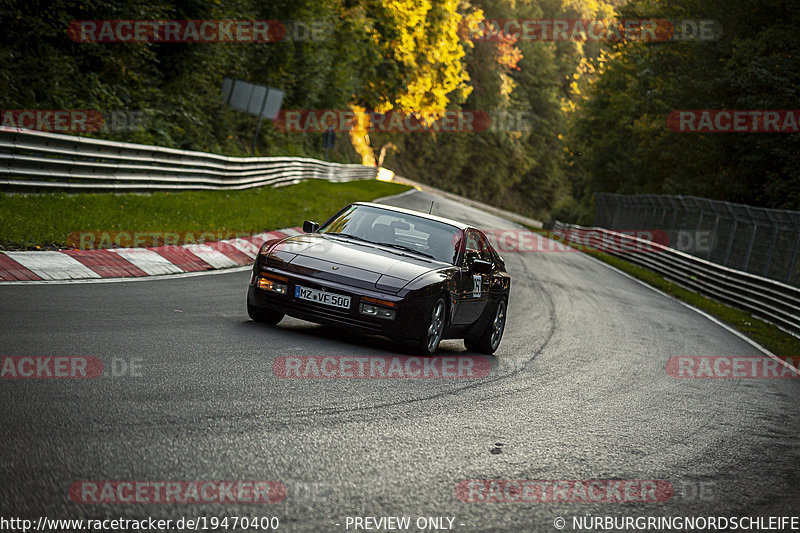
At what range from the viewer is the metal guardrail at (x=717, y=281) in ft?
64.4

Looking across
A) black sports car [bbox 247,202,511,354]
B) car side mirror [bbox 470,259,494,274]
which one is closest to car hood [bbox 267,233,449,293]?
black sports car [bbox 247,202,511,354]

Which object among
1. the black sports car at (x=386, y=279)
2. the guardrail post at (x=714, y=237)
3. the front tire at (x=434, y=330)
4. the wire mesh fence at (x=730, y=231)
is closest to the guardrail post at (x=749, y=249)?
the wire mesh fence at (x=730, y=231)

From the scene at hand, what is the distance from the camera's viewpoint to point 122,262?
11367 millimetres

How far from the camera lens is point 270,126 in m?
42.8

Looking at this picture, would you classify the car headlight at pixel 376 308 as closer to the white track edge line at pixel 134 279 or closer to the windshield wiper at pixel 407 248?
the windshield wiper at pixel 407 248

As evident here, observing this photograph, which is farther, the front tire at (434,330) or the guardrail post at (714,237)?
the guardrail post at (714,237)

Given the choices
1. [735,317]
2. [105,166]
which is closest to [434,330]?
[105,166]

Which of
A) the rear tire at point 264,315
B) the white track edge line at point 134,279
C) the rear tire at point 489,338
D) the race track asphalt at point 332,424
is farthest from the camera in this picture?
the rear tire at point 489,338

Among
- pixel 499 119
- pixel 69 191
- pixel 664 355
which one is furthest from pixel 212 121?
pixel 499 119

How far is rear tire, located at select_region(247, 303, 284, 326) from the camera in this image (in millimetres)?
8977

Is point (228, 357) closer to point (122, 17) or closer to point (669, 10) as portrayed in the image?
point (122, 17)

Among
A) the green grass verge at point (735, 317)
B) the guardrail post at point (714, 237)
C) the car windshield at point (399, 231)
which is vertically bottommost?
the green grass verge at point (735, 317)

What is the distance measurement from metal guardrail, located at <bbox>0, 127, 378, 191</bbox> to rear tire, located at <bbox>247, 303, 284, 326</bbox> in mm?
6101

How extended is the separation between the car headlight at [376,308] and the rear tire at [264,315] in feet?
3.61
